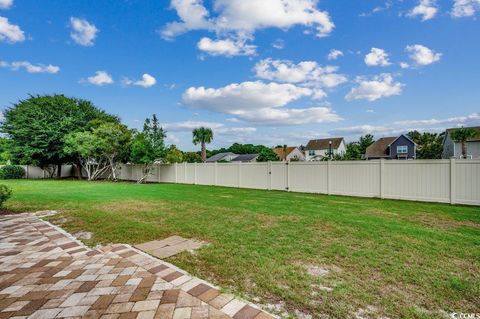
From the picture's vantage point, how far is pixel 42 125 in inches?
778

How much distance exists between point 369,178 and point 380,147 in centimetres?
3409

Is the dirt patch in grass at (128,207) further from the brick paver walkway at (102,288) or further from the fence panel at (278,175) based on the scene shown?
the fence panel at (278,175)

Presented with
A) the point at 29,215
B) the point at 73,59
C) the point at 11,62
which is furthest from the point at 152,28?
the point at 29,215

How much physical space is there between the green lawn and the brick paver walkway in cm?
31

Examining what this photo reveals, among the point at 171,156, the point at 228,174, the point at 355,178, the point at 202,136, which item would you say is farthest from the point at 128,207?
the point at 202,136

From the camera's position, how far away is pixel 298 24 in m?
10.2

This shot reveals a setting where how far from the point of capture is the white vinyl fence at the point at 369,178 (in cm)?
759

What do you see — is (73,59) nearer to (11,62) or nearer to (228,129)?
(11,62)

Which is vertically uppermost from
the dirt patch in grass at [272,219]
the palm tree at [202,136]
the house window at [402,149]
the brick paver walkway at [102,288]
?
the palm tree at [202,136]

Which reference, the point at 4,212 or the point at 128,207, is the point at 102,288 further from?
the point at 4,212

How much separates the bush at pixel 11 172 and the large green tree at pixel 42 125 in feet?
2.06

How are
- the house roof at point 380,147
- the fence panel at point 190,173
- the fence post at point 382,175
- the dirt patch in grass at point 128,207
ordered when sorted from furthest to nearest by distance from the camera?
the house roof at point 380,147, the fence panel at point 190,173, the fence post at point 382,175, the dirt patch in grass at point 128,207

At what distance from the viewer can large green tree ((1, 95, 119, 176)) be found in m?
19.7

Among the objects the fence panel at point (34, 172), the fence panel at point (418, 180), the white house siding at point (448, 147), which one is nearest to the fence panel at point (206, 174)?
the fence panel at point (418, 180)
